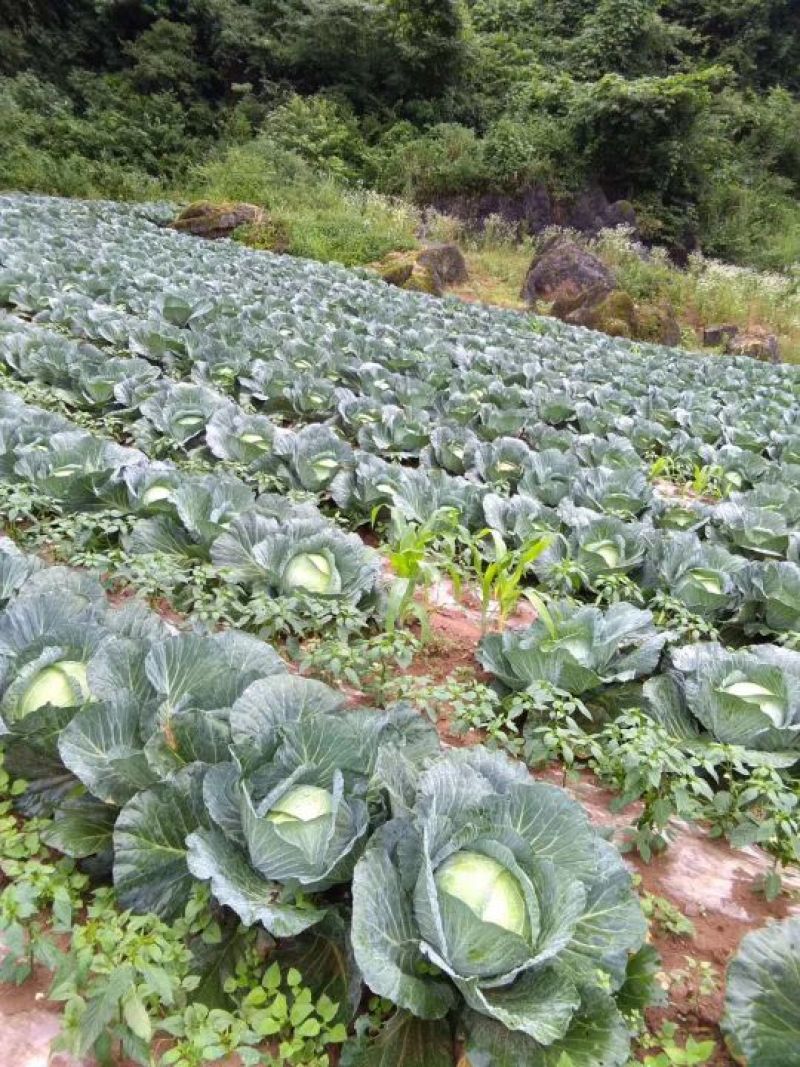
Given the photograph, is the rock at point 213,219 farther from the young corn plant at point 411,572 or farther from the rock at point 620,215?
the young corn plant at point 411,572

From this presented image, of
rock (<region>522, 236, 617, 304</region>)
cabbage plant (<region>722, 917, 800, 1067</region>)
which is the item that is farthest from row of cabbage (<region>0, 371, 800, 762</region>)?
rock (<region>522, 236, 617, 304</region>)

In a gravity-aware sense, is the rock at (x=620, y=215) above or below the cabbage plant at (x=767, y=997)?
below

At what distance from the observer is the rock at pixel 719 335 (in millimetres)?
14125

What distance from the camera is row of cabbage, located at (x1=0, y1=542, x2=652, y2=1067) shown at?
1154mm

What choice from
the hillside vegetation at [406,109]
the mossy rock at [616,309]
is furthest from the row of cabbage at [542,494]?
the hillside vegetation at [406,109]

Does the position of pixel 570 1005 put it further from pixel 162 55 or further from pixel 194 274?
pixel 162 55

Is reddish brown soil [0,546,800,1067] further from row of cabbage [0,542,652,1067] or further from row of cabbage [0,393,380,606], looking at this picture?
row of cabbage [0,393,380,606]

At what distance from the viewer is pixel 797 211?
25672mm

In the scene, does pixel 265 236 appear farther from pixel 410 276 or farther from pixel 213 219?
pixel 410 276

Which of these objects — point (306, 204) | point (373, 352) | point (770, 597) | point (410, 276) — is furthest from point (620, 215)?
point (770, 597)

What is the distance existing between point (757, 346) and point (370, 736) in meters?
14.2

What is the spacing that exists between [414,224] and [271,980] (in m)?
19.9

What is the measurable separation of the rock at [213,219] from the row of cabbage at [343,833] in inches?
599

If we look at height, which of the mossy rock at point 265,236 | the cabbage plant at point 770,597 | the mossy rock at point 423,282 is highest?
the cabbage plant at point 770,597
